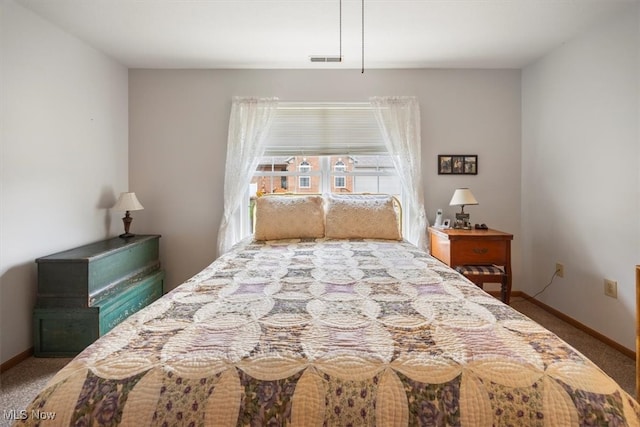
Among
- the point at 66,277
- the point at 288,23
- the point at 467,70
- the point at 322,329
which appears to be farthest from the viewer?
the point at 467,70

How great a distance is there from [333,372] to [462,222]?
2.67 m

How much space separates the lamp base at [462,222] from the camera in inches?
121

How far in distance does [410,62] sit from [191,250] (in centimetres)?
294

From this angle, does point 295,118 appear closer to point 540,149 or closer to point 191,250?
point 191,250

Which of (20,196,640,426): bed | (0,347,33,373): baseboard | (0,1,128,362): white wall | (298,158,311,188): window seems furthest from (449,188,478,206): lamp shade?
(0,347,33,373): baseboard

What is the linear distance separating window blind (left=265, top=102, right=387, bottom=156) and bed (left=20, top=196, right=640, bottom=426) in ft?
7.78

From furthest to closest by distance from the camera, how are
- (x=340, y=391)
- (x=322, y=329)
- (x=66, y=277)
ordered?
(x=66, y=277)
(x=322, y=329)
(x=340, y=391)

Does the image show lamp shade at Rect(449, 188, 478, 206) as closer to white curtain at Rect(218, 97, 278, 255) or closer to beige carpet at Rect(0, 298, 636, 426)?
beige carpet at Rect(0, 298, 636, 426)

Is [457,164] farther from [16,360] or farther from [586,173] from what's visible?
[16,360]

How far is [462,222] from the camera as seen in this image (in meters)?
3.10

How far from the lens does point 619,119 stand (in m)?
2.25

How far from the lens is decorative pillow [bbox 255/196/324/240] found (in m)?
2.77

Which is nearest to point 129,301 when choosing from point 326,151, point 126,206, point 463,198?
point 126,206

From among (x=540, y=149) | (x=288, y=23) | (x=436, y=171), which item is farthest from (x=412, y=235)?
(x=288, y=23)
